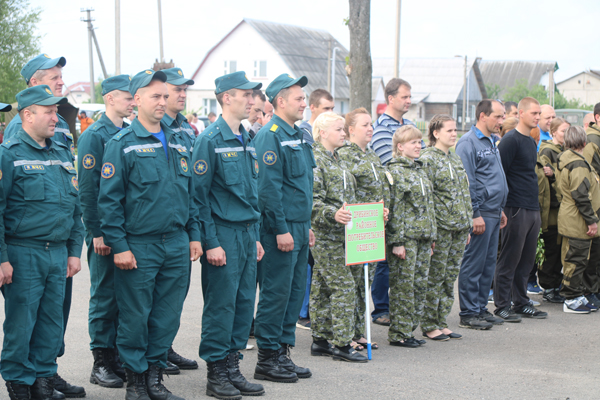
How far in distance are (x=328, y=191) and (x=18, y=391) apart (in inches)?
116

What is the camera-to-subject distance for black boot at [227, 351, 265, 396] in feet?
16.1

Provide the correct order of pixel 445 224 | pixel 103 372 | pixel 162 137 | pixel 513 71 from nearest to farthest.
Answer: pixel 162 137
pixel 103 372
pixel 445 224
pixel 513 71

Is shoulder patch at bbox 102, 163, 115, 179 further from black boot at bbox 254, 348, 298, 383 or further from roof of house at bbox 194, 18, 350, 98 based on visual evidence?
roof of house at bbox 194, 18, 350, 98

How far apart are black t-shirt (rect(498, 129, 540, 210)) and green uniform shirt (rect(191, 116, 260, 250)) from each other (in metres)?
3.92

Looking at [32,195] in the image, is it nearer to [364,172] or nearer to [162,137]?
[162,137]

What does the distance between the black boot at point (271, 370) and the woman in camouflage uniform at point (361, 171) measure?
3.51 feet

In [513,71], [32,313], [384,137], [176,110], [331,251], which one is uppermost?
[513,71]

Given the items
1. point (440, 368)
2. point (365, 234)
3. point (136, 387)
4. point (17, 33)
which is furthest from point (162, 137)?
point (17, 33)

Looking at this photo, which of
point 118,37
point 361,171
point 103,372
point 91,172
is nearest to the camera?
point 91,172

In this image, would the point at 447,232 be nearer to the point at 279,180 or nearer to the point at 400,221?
the point at 400,221

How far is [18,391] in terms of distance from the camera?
436 cm

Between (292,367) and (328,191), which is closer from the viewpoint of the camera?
(292,367)

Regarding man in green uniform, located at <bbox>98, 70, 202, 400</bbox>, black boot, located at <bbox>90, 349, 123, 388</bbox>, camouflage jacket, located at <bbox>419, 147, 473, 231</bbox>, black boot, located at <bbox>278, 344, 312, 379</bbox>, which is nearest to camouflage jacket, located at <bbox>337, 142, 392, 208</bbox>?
camouflage jacket, located at <bbox>419, 147, 473, 231</bbox>

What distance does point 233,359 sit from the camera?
16.5 ft
